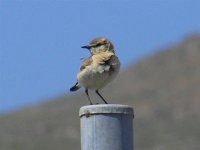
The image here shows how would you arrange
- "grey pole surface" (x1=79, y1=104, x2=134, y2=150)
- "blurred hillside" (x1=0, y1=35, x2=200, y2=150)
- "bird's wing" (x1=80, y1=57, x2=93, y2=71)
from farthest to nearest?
"blurred hillside" (x1=0, y1=35, x2=200, y2=150) → "bird's wing" (x1=80, y1=57, x2=93, y2=71) → "grey pole surface" (x1=79, y1=104, x2=134, y2=150)

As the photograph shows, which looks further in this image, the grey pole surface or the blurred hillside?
the blurred hillside

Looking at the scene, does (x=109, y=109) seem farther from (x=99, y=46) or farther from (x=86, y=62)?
(x=99, y=46)

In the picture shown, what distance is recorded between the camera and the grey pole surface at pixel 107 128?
824 centimetres

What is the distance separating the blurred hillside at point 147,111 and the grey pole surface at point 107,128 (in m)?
49.0

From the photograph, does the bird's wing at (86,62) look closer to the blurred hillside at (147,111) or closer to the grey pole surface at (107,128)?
the grey pole surface at (107,128)

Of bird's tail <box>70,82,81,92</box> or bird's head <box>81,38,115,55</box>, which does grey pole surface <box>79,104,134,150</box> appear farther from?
bird's tail <box>70,82,81,92</box>

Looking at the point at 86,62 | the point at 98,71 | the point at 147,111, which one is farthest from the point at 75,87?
the point at 147,111

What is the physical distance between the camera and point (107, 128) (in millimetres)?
8281

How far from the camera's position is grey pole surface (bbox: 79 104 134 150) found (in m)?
8.24

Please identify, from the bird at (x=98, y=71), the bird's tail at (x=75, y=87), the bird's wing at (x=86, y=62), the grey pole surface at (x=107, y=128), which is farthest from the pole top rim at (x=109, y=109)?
the bird's tail at (x=75, y=87)

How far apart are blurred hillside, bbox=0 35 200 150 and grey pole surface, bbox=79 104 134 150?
1929 inches

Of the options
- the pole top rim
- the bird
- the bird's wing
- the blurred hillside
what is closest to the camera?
the pole top rim

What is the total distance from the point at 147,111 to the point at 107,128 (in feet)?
223

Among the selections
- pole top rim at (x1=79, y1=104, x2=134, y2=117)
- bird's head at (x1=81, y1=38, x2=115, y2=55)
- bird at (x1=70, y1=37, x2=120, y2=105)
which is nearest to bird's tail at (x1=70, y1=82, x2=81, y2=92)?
bird's head at (x1=81, y1=38, x2=115, y2=55)
